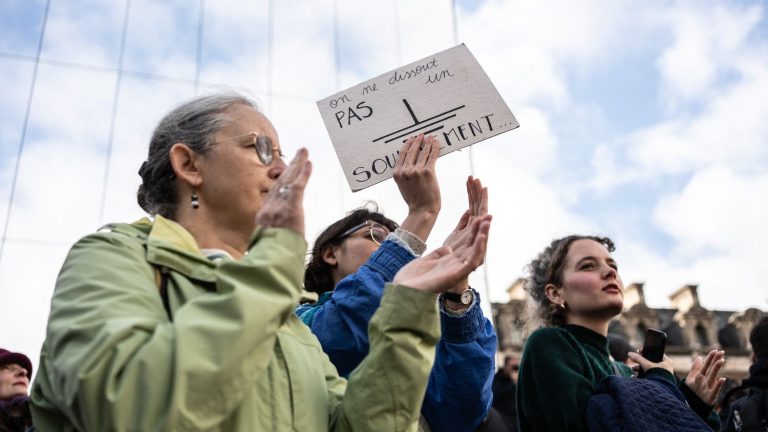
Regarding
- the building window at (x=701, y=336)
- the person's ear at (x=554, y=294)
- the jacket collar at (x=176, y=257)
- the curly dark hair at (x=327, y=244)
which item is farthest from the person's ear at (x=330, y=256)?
the building window at (x=701, y=336)

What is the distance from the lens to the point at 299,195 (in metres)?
1.60

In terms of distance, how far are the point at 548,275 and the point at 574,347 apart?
698 millimetres

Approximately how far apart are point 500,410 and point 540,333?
255 centimetres

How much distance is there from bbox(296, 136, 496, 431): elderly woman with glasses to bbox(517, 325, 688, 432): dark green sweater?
1.77 feet

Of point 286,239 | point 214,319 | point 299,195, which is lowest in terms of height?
point 214,319

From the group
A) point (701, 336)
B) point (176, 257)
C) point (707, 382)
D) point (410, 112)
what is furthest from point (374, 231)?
point (701, 336)

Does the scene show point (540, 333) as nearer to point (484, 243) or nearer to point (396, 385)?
point (484, 243)

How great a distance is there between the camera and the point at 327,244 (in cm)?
313

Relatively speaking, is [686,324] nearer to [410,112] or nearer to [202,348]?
[410,112]

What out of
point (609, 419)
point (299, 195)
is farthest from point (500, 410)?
point (299, 195)

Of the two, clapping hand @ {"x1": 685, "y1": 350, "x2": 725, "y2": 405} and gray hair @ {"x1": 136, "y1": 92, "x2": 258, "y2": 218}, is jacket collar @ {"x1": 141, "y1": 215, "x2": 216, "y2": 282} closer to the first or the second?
gray hair @ {"x1": 136, "y1": 92, "x2": 258, "y2": 218}

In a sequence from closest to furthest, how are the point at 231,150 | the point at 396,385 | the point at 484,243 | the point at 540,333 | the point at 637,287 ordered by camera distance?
the point at 396,385
the point at 484,243
the point at 231,150
the point at 540,333
the point at 637,287

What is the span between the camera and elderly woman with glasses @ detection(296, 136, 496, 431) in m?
2.32

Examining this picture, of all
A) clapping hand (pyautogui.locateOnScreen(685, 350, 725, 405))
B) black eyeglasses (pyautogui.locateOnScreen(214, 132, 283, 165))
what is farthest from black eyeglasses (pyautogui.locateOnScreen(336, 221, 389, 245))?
clapping hand (pyautogui.locateOnScreen(685, 350, 725, 405))
